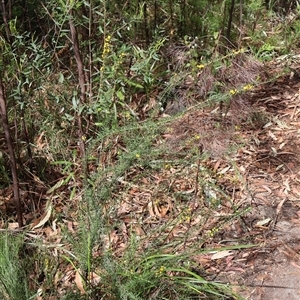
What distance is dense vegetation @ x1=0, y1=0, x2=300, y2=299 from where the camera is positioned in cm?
240

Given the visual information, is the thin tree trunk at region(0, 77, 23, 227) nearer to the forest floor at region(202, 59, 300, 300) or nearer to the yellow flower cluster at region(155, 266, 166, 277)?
the yellow flower cluster at region(155, 266, 166, 277)

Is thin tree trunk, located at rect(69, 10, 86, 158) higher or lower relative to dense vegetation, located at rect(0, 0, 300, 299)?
higher

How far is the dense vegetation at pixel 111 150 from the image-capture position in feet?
7.89

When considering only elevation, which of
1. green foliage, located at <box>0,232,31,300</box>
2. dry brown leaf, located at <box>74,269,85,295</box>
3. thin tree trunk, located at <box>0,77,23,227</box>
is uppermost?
thin tree trunk, located at <box>0,77,23,227</box>

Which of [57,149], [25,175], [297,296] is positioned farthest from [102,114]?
[297,296]

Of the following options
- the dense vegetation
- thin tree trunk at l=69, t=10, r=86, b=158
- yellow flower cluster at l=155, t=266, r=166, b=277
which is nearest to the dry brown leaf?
the dense vegetation

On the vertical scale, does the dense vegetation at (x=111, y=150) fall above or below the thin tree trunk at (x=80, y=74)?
below

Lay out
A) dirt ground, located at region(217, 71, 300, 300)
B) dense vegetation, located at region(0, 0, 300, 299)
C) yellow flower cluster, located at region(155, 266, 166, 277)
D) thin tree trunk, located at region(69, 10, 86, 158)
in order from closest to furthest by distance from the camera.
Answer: yellow flower cluster, located at region(155, 266, 166, 277) < dense vegetation, located at region(0, 0, 300, 299) < dirt ground, located at region(217, 71, 300, 300) < thin tree trunk, located at region(69, 10, 86, 158)

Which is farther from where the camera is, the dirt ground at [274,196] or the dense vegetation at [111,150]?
the dirt ground at [274,196]

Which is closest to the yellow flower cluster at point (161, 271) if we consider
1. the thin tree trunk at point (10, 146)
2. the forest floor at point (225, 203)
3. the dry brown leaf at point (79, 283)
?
the forest floor at point (225, 203)

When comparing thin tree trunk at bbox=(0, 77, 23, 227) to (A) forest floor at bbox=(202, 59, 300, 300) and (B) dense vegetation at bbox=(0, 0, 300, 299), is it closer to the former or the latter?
(B) dense vegetation at bbox=(0, 0, 300, 299)

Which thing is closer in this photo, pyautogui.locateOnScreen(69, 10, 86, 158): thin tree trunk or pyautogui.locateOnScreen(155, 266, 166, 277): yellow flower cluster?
pyautogui.locateOnScreen(155, 266, 166, 277): yellow flower cluster

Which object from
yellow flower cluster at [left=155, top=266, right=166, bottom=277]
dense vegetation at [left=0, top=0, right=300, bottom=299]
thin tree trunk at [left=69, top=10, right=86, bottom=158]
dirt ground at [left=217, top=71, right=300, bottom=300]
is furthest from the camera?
thin tree trunk at [left=69, top=10, right=86, bottom=158]

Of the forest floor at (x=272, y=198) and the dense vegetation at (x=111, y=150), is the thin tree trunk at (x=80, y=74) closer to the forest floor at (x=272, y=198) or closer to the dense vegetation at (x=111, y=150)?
the dense vegetation at (x=111, y=150)
